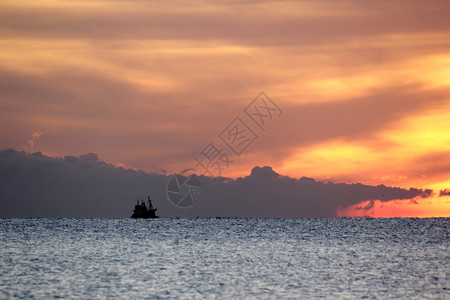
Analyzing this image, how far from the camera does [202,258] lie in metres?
89.3

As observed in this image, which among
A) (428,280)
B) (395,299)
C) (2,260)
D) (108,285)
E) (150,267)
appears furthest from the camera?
(2,260)

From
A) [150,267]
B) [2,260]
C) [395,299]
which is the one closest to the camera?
[395,299]

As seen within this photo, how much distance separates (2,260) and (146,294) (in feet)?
142

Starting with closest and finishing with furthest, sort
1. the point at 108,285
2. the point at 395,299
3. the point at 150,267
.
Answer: the point at 395,299 < the point at 108,285 < the point at 150,267

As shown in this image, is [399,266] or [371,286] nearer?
[371,286]

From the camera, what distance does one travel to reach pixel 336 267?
7462 cm

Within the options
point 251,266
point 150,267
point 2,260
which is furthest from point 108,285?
point 2,260

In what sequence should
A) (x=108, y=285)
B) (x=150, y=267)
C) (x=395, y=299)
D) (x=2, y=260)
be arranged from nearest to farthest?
(x=395, y=299)
(x=108, y=285)
(x=150, y=267)
(x=2, y=260)

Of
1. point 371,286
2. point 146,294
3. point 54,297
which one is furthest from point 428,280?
point 54,297

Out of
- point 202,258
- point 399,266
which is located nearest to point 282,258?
point 202,258

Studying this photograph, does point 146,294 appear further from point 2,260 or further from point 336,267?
point 2,260

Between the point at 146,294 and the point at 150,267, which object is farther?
the point at 150,267

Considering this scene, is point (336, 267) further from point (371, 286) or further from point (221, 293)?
point (221, 293)

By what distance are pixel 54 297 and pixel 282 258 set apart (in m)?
46.8
